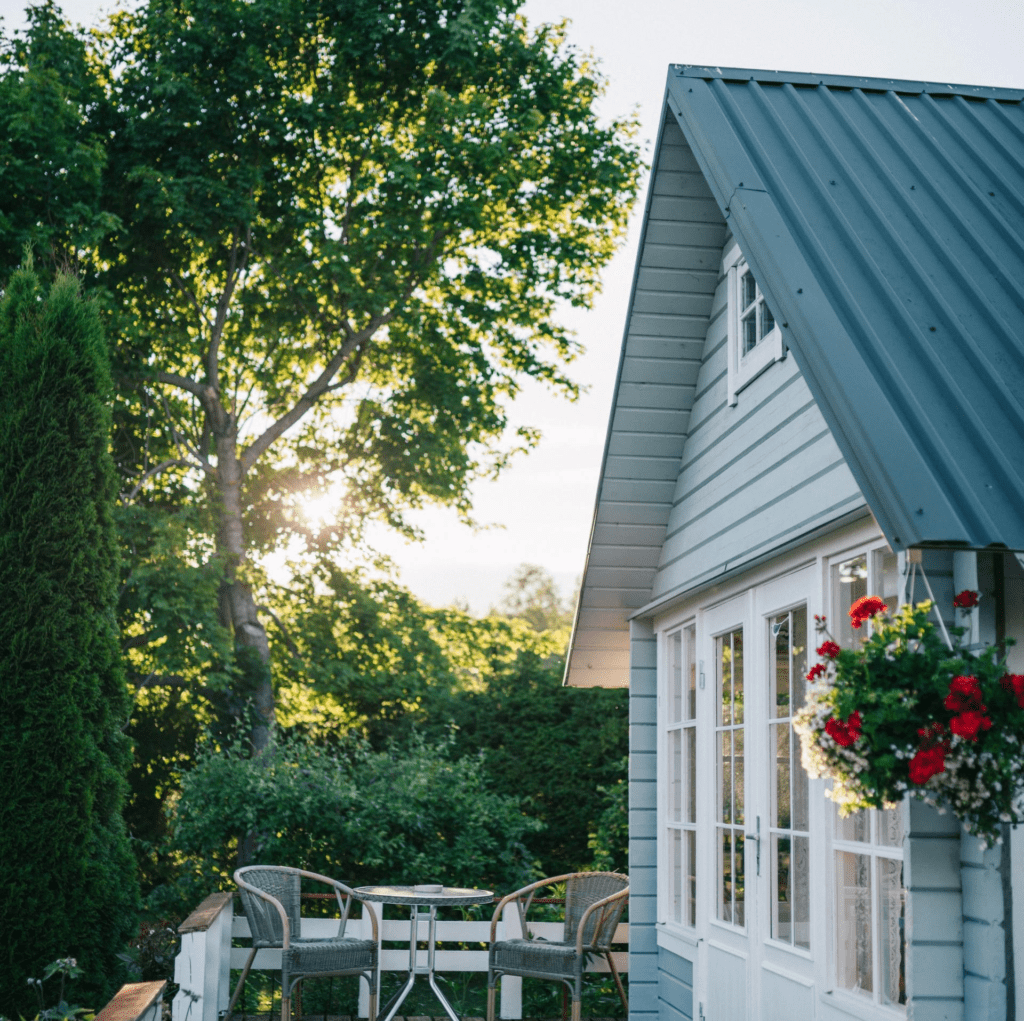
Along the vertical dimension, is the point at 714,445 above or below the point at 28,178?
below

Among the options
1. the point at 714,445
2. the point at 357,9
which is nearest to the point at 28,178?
the point at 357,9

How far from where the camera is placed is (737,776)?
16.0 feet

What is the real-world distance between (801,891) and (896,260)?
2.23 m

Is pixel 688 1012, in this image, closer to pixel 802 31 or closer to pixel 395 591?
pixel 802 31

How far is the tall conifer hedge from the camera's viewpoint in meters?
7.30

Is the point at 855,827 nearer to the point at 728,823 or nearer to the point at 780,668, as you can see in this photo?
the point at 780,668

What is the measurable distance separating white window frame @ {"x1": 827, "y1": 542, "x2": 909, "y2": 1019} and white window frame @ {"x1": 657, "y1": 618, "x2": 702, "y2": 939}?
5.36 feet

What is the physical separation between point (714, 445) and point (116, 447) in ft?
33.1

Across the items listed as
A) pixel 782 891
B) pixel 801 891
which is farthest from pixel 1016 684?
pixel 782 891

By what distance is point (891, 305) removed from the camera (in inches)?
133

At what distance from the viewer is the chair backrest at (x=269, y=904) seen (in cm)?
689

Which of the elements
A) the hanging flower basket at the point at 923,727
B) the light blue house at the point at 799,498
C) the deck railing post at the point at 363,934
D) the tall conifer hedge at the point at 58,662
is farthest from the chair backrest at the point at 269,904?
the hanging flower basket at the point at 923,727

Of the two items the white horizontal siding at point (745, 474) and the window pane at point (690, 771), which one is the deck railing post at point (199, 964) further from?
the white horizontal siding at point (745, 474)

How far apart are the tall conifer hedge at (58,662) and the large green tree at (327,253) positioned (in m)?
3.38
